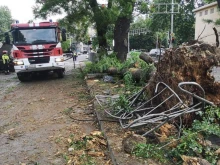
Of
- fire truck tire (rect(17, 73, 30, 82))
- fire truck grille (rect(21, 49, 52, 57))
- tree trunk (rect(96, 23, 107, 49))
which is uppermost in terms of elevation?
tree trunk (rect(96, 23, 107, 49))

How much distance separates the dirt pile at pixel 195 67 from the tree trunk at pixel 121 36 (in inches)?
291

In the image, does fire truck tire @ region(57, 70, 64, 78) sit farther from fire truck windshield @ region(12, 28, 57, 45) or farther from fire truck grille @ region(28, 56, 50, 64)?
fire truck windshield @ region(12, 28, 57, 45)

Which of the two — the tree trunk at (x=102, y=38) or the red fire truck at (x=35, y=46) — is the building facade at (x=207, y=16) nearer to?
the tree trunk at (x=102, y=38)

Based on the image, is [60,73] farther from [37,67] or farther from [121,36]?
[121,36]

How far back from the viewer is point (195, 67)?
506 centimetres

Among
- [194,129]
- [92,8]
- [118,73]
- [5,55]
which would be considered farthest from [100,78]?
[5,55]

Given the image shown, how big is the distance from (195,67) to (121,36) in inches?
305

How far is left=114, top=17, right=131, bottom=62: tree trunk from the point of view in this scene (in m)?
12.4

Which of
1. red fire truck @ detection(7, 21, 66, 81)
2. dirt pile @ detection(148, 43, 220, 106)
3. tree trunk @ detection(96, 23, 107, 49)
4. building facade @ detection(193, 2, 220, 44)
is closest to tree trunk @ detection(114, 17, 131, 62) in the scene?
tree trunk @ detection(96, 23, 107, 49)

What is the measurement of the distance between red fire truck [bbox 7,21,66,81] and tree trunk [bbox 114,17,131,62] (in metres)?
2.82

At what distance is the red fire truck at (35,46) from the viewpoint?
11.2 metres

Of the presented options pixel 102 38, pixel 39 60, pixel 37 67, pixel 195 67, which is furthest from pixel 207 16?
pixel 195 67

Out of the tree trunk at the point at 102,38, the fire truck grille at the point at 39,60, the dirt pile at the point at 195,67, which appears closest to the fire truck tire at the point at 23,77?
the fire truck grille at the point at 39,60

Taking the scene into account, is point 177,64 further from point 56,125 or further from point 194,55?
point 56,125
